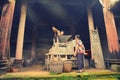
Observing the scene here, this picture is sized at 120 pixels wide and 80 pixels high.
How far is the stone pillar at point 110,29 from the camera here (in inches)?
Result: 373

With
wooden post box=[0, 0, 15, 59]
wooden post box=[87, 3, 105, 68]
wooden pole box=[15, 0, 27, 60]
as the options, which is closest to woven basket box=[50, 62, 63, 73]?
wooden post box=[0, 0, 15, 59]

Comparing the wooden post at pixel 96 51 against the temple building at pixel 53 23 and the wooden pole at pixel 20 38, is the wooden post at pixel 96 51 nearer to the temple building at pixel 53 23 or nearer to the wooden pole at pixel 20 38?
the temple building at pixel 53 23

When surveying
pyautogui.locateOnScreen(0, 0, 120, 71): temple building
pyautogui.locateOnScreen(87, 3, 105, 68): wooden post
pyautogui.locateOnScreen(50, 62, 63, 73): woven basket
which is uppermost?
pyautogui.locateOnScreen(0, 0, 120, 71): temple building

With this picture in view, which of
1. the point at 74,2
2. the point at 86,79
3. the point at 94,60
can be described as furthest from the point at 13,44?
the point at 86,79

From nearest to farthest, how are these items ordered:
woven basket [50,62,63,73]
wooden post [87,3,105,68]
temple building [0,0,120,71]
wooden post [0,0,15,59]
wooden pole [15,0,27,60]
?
woven basket [50,62,63,73] < wooden post [0,0,15,59] < wooden pole [15,0,27,60] < wooden post [87,3,105,68] < temple building [0,0,120,71]

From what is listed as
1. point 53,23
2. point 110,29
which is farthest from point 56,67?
point 53,23

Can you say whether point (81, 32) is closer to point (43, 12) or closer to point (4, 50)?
point (43, 12)

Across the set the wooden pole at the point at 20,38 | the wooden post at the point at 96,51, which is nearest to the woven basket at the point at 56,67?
the wooden pole at the point at 20,38

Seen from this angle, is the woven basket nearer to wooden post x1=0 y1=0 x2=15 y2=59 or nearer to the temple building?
wooden post x1=0 y1=0 x2=15 y2=59

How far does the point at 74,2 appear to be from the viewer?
44.0 feet

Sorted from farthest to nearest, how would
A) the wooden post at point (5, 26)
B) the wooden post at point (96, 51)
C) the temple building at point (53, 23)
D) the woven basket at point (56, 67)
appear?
the temple building at point (53, 23) < the wooden post at point (96, 51) < the wooden post at point (5, 26) < the woven basket at point (56, 67)

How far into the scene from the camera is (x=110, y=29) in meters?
9.75

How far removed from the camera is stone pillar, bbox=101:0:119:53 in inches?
373

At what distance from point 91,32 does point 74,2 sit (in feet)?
11.7
